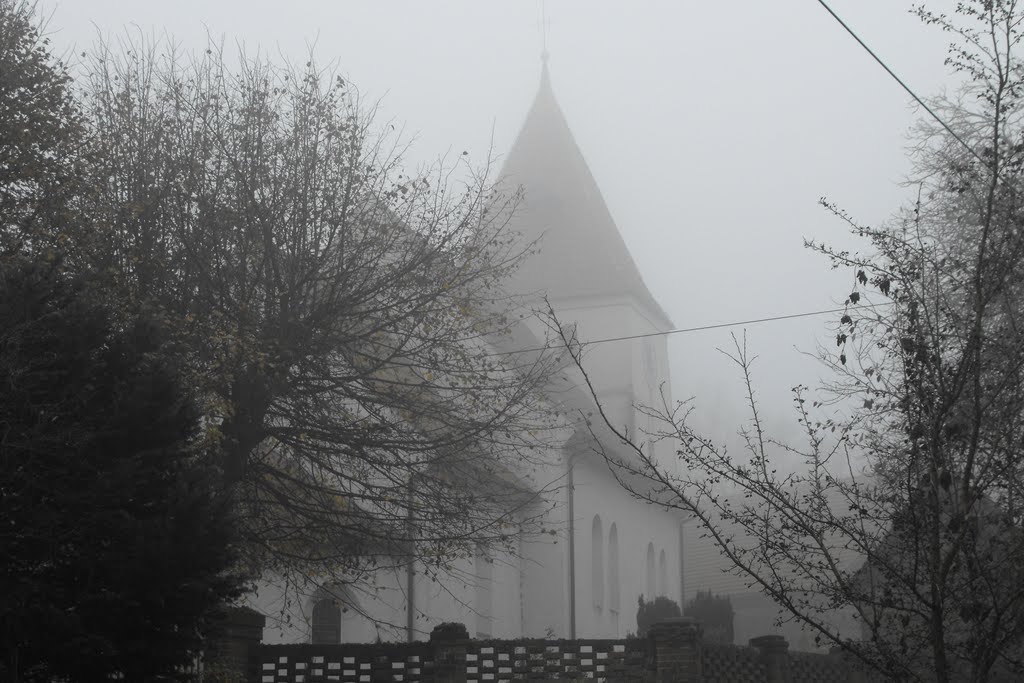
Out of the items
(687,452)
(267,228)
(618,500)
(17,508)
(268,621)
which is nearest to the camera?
(687,452)

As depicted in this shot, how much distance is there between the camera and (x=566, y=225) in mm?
44594

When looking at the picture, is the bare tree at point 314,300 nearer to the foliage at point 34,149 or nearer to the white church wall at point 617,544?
the foliage at point 34,149

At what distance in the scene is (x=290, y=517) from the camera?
13961 mm

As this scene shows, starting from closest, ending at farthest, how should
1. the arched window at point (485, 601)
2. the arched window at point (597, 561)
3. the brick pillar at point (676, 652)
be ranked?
the brick pillar at point (676, 652) < the arched window at point (485, 601) < the arched window at point (597, 561)

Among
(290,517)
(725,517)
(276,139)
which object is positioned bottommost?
(725,517)

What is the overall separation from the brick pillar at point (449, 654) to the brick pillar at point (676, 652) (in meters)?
1.97

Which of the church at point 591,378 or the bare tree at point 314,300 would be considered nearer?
the bare tree at point 314,300

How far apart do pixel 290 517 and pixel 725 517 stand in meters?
8.17

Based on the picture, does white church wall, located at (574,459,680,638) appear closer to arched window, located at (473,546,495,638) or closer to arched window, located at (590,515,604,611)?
arched window, located at (590,515,604,611)

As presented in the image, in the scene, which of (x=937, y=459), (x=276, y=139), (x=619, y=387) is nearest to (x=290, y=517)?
(x=276, y=139)

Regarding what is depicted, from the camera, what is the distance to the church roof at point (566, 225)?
4416 cm

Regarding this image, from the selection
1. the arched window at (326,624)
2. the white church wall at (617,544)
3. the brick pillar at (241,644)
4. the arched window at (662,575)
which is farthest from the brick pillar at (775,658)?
the arched window at (662,575)

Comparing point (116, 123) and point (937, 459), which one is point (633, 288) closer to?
point (116, 123)

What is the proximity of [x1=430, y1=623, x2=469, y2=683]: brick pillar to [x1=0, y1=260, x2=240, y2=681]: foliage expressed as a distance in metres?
3.88
